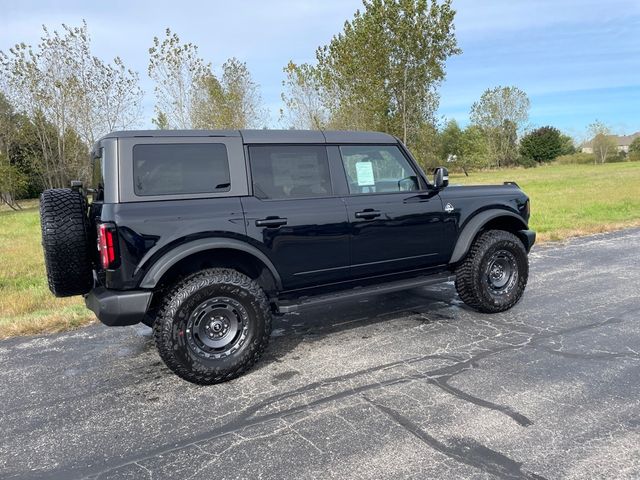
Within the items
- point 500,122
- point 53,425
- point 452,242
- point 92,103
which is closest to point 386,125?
point 92,103

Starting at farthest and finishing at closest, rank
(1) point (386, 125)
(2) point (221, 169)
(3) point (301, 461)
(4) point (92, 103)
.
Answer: (1) point (386, 125) → (4) point (92, 103) → (2) point (221, 169) → (3) point (301, 461)

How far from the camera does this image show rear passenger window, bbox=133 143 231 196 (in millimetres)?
3631

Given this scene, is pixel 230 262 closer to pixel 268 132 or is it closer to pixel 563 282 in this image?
pixel 268 132

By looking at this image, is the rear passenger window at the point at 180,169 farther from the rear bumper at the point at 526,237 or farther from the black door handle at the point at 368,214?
the rear bumper at the point at 526,237

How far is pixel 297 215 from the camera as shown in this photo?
4031 mm

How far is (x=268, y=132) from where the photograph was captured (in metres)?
4.21

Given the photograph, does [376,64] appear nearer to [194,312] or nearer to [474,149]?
[194,312]

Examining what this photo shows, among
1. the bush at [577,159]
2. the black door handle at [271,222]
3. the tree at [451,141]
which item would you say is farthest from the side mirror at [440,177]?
the bush at [577,159]

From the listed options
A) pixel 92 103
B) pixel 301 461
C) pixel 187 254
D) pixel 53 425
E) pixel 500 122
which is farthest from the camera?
pixel 500 122

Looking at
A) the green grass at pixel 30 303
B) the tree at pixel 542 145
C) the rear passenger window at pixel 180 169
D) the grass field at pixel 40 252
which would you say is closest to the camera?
the rear passenger window at pixel 180 169

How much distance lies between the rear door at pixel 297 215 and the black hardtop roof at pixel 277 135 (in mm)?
66

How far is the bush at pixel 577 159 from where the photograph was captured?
63.0 metres

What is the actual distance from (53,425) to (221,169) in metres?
2.16

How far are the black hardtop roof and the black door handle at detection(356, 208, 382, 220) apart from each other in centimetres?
70
